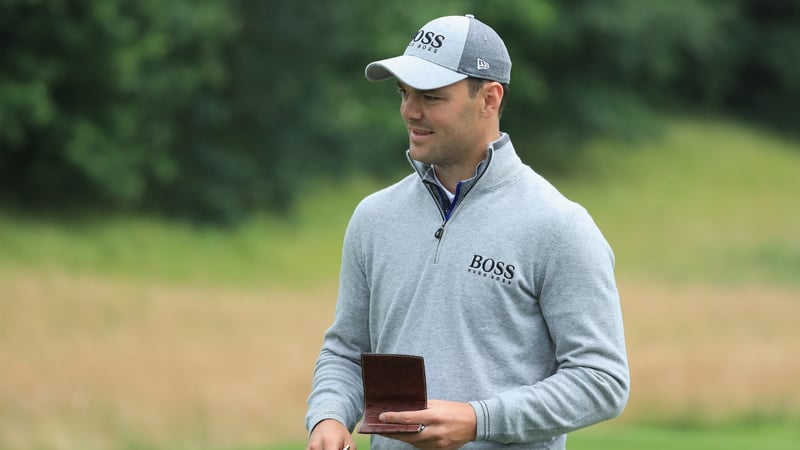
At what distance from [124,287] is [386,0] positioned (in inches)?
508

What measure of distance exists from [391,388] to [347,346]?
0.44 metres

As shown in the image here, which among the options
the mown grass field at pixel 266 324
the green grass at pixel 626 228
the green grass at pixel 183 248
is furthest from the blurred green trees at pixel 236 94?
the mown grass field at pixel 266 324

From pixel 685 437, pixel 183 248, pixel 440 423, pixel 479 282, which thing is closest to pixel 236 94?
pixel 183 248

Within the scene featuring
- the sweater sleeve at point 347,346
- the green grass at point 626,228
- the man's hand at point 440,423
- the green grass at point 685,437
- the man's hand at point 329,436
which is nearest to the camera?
the man's hand at point 440,423

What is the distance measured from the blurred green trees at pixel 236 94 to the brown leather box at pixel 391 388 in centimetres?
1767

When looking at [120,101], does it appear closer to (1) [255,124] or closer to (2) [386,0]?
(1) [255,124]

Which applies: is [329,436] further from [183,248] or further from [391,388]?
[183,248]

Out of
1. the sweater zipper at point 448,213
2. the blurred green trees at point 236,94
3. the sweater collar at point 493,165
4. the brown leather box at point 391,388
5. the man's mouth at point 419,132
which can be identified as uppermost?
the blurred green trees at point 236,94

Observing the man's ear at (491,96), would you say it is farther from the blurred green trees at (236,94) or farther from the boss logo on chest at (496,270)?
the blurred green trees at (236,94)

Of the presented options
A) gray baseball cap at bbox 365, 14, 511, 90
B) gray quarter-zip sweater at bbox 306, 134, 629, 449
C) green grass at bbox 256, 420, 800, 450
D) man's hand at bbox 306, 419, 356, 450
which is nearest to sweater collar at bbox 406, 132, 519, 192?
gray quarter-zip sweater at bbox 306, 134, 629, 449

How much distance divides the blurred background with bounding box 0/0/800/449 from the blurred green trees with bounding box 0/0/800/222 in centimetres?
5

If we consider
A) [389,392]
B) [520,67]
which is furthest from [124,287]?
[520,67]

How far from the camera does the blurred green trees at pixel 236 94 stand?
20.5 meters

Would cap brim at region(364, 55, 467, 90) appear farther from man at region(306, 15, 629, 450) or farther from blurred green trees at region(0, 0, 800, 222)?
blurred green trees at region(0, 0, 800, 222)
